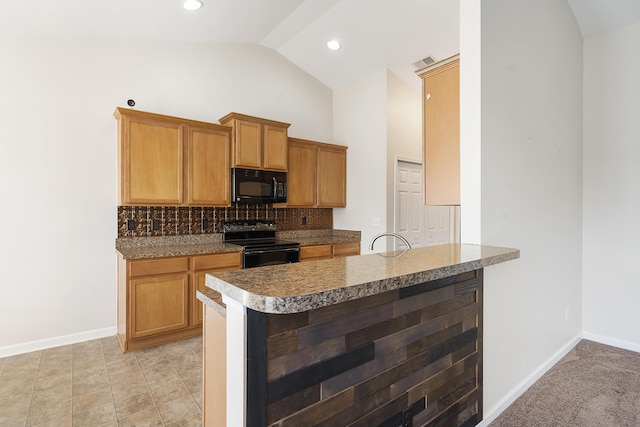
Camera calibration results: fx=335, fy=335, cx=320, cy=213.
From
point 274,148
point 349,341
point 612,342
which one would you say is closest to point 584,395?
point 612,342

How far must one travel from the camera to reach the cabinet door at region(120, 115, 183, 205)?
3.19m

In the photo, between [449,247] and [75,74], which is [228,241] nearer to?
[75,74]

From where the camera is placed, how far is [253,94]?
4438mm

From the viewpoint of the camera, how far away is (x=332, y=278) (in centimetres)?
118

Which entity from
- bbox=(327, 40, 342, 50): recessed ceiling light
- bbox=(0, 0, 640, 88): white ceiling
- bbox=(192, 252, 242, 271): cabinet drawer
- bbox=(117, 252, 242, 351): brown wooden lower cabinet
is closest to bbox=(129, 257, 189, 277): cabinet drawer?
bbox=(117, 252, 242, 351): brown wooden lower cabinet

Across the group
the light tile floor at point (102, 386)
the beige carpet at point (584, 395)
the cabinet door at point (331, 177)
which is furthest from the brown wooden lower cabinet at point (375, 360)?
the cabinet door at point (331, 177)

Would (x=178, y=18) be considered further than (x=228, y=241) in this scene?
No

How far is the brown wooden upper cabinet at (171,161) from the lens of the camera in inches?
126

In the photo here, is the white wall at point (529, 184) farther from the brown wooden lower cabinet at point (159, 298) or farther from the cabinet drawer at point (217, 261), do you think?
the brown wooden lower cabinet at point (159, 298)

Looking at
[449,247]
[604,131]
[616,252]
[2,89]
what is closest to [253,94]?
[2,89]

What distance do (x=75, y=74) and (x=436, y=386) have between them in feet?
13.2

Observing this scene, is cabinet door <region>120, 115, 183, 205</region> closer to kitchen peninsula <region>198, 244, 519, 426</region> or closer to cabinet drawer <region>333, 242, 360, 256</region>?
cabinet drawer <region>333, 242, 360, 256</region>

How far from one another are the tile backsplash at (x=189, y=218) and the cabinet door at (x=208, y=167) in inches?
11.7

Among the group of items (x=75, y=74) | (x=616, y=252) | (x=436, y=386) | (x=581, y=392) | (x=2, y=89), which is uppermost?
(x=75, y=74)
